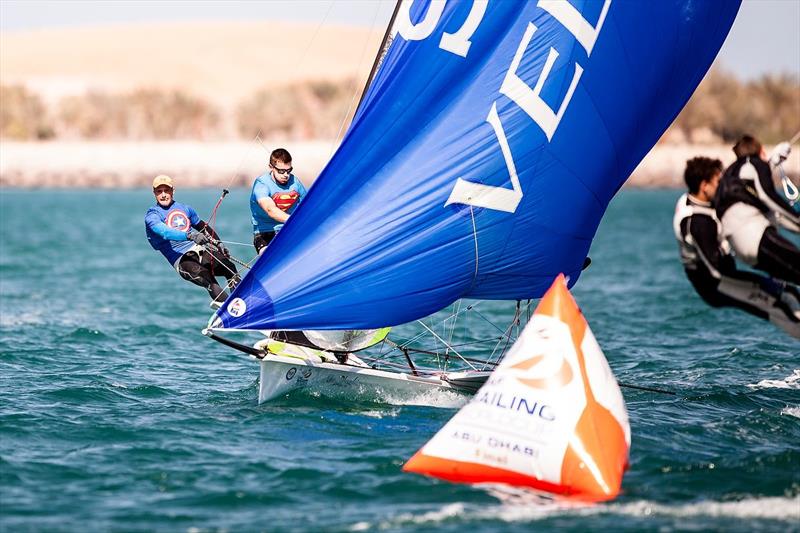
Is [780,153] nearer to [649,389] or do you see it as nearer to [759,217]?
[759,217]

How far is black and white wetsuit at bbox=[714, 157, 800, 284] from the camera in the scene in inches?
410

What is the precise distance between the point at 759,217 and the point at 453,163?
2960mm

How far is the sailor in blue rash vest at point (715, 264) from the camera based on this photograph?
10.8 m

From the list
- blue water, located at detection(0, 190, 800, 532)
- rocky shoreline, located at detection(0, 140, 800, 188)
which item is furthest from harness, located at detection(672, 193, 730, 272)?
rocky shoreline, located at detection(0, 140, 800, 188)

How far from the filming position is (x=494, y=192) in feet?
38.5

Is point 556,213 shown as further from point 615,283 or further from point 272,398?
point 615,283

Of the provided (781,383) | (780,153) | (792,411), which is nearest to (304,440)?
(780,153)

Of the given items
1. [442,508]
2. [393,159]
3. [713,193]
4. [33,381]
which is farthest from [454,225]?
[33,381]

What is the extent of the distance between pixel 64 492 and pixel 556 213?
5.59m

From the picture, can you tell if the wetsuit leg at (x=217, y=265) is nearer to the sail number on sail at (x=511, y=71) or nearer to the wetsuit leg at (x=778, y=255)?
the sail number on sail at (x=511, y=71)

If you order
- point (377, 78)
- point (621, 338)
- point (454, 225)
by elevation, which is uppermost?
point (377, 78)

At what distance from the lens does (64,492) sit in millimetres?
9688

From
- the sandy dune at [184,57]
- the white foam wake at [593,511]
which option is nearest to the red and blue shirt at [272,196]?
the white foam wake at [593,511]

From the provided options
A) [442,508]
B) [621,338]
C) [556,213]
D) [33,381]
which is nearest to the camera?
[442,508]
